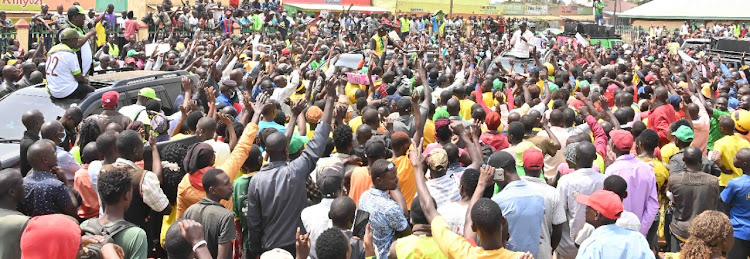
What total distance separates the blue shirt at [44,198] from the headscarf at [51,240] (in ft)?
4.13

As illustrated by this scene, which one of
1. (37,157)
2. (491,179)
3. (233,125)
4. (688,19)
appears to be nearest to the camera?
(491,179)

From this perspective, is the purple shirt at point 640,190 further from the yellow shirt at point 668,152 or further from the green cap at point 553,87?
the green cap at point 553,87

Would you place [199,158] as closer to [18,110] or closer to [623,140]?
[623,140]

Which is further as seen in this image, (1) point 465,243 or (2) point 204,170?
(2) point 204,170

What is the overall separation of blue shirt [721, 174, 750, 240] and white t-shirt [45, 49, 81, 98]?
7.11 m

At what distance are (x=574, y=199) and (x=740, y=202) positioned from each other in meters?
1.62

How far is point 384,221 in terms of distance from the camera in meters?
4.99

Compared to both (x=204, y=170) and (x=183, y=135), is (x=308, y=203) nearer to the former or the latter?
(x=204, y=170)

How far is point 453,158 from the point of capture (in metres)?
6.32

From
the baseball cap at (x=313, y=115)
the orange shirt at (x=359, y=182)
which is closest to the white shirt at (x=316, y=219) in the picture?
the orange shirt at (x=359, y=182)

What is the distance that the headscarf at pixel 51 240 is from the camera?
3848 mm

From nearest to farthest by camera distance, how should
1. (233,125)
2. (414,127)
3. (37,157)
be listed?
(37,157) < (233,125) < (414,127)

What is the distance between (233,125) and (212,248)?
8.24ft

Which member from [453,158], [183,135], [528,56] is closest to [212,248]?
[453,158]
